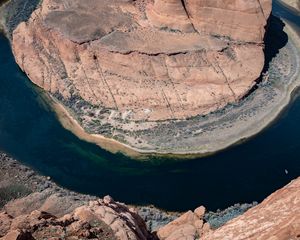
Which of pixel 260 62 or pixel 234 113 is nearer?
pixel 234 113

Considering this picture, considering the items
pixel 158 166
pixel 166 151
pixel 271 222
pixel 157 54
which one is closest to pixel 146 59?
pixel 157 54

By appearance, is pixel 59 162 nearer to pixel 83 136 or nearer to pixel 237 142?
pixel 83 136

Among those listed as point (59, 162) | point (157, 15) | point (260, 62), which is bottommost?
point (59, 162)

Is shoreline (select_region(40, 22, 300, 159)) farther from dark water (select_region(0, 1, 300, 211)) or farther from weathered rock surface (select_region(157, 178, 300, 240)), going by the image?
weathered rock surface (select_region(157, 178, 300, 240))

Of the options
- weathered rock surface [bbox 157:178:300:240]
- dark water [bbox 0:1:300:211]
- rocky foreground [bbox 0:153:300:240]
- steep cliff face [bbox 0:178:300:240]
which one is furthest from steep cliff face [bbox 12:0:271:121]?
weathered rock surface [bbox 157:178:300:240]

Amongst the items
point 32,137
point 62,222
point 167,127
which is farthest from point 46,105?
point 62,222
